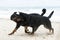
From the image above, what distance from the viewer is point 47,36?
798cm

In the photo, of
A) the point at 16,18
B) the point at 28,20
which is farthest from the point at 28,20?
the point at 16,18

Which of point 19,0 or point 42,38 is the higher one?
point 19,0

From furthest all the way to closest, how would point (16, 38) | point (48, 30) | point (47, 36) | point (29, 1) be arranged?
point (29, 1)
point (48, 30)
point (47, 36)
point (16, 38)

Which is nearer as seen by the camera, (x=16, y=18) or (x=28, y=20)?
(x=16, y=18)

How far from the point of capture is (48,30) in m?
8.79

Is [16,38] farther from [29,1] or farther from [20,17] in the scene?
[29,1]

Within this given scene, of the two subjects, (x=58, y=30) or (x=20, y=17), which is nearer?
(x=20, y=17)

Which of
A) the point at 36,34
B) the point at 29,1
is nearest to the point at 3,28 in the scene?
the point at 36,34

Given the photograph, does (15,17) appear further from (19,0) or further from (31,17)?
(19,0)

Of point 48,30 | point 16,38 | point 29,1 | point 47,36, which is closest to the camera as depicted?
point 16,38

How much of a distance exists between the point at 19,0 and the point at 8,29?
14.9 m

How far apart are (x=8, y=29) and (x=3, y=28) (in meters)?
0.22

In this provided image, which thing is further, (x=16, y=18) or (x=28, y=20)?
(x=28, y=20)

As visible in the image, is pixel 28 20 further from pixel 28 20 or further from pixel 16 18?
pixel 16 18
